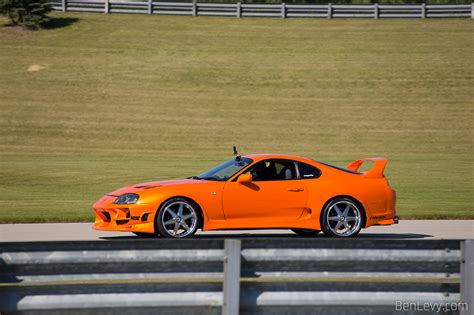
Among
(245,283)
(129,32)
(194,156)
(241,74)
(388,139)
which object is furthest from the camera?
(129,32)

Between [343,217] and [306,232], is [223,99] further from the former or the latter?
[343,217]

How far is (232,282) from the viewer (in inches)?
273

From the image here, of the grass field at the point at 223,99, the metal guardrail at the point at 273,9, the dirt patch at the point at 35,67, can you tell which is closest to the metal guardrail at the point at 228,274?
the grass field at the point at 223,99

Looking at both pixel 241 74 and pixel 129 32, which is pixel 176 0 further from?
pixel 241 74

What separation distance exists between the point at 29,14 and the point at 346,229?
39.7 m

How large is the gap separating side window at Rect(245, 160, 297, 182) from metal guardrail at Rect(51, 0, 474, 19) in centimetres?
4130

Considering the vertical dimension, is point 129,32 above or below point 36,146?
above

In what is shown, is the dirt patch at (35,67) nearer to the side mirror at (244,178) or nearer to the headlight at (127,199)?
the headlight at (127,199)

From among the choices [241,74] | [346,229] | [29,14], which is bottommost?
[346,229]

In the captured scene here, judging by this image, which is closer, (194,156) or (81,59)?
(194,156)

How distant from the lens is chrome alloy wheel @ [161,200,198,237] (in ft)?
41.9

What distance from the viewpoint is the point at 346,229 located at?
531 inches

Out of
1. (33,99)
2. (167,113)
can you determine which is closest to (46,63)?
(33,99)

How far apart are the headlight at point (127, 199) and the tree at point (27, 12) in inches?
1477
